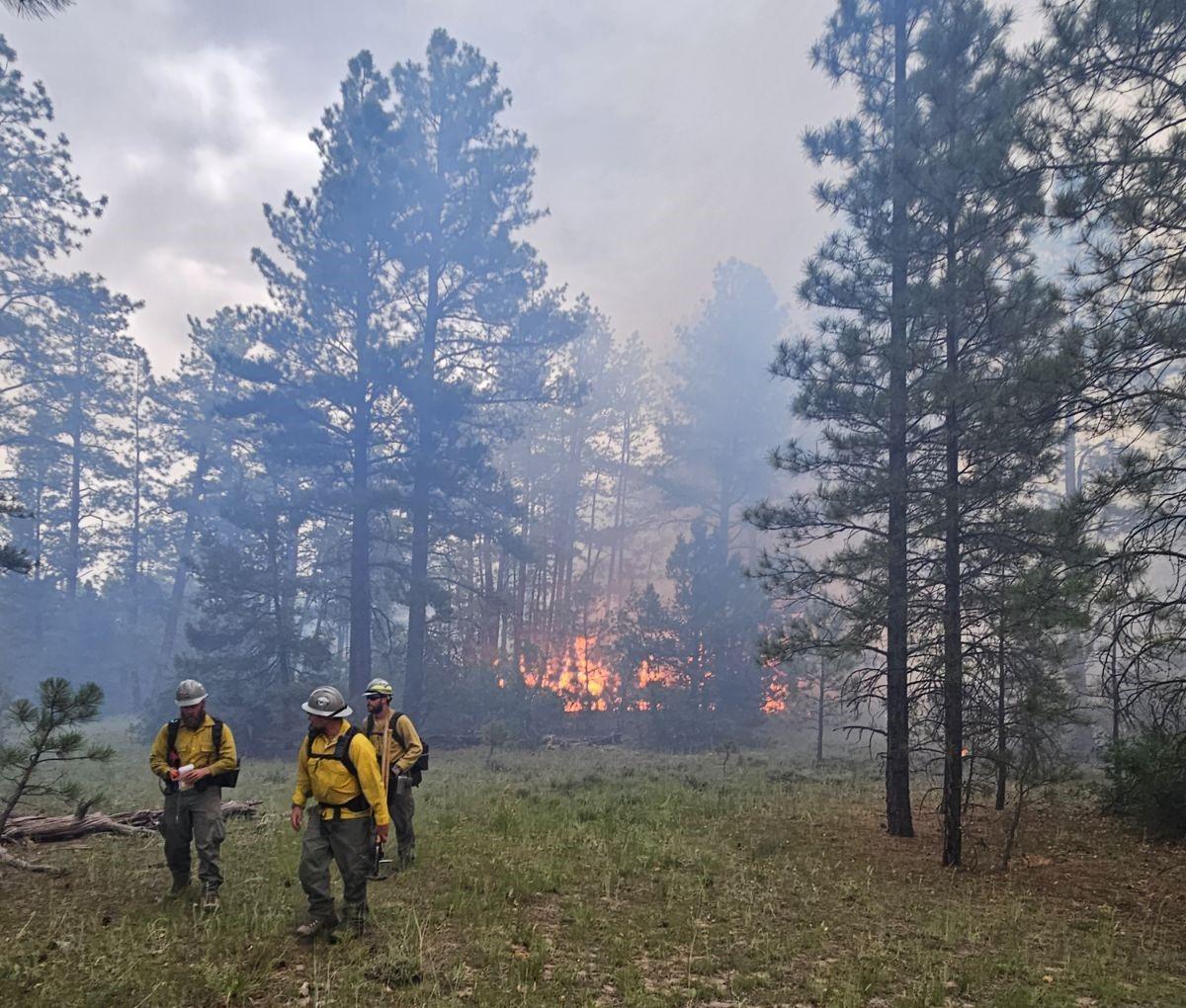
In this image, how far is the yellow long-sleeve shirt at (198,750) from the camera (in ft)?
21.8

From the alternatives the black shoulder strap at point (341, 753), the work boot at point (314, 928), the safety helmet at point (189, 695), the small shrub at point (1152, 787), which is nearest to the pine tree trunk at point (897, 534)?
the small shrub at point (1152, 787)

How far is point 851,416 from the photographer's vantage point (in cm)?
1120

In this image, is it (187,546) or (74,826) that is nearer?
(74,826)

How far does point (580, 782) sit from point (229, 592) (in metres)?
14.9

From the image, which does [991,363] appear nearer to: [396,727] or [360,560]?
[396,727]

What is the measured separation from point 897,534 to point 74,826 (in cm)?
1232

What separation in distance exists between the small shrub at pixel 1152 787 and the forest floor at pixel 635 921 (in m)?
0.57

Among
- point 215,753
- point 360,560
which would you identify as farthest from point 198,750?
point 360,560

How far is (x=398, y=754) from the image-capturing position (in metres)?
7.84

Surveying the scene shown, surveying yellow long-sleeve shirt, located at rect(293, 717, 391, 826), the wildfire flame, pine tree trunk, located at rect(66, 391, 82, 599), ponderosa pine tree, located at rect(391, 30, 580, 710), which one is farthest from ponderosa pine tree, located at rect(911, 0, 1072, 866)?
A: pine tree trunk, located at rect(66, 391, 82, 599)

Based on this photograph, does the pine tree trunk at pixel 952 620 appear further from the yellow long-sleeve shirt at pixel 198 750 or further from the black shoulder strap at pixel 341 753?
the yellow long-sleeve shirt at pixel 198 750

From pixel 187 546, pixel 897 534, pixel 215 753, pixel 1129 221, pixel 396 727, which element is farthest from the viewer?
pixel 187 546

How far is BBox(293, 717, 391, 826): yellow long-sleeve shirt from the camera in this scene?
224 inches

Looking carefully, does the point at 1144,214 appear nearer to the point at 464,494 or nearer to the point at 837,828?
the point at 837,828
